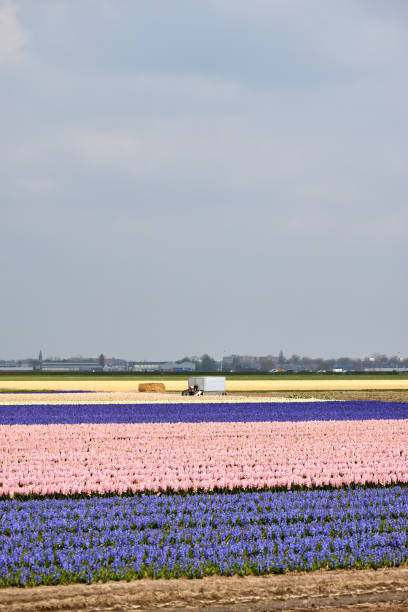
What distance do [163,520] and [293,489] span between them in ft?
16.8

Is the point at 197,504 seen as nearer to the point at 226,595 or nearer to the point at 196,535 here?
the point at 196,535

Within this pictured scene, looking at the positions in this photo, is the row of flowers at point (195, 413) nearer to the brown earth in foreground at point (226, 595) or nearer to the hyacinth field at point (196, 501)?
the hyacinth field at point (196, 501)

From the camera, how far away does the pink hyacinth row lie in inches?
738

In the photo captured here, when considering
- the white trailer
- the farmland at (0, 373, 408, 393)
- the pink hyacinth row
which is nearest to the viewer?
the pink hyacinth row

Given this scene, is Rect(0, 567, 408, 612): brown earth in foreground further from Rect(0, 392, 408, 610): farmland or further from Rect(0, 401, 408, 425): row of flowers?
Rect(0, 401, 408, 425): row of flowers

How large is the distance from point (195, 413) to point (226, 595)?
115 feet

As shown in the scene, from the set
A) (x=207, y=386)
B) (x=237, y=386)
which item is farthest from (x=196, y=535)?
(x=237, y=386)

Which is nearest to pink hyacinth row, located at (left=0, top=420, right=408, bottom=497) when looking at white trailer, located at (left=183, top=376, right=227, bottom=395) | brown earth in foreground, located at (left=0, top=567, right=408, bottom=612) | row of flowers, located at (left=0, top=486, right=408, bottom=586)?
row of flowers, located at (left=0, top=486, right=408, bottom=586)

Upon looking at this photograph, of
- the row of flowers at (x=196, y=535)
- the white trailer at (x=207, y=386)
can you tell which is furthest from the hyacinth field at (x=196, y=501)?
the white trailer at (x=207, y=386)

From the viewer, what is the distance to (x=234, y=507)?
51.6 feet

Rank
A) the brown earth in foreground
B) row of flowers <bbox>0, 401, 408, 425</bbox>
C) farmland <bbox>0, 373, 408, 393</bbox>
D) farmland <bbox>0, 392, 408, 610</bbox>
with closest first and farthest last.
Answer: the brown earth in foreground < farmland <bbox>0, 392, 408, 610</bbox> < row of flowers <bbox>0, 401, 408, 425</bbox> < farmland <bbox>0, 373, 408, 393</bbox>

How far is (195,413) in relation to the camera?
45.2 meters

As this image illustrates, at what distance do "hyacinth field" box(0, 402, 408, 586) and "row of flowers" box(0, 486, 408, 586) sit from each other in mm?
29

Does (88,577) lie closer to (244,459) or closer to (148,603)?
(148,603)
